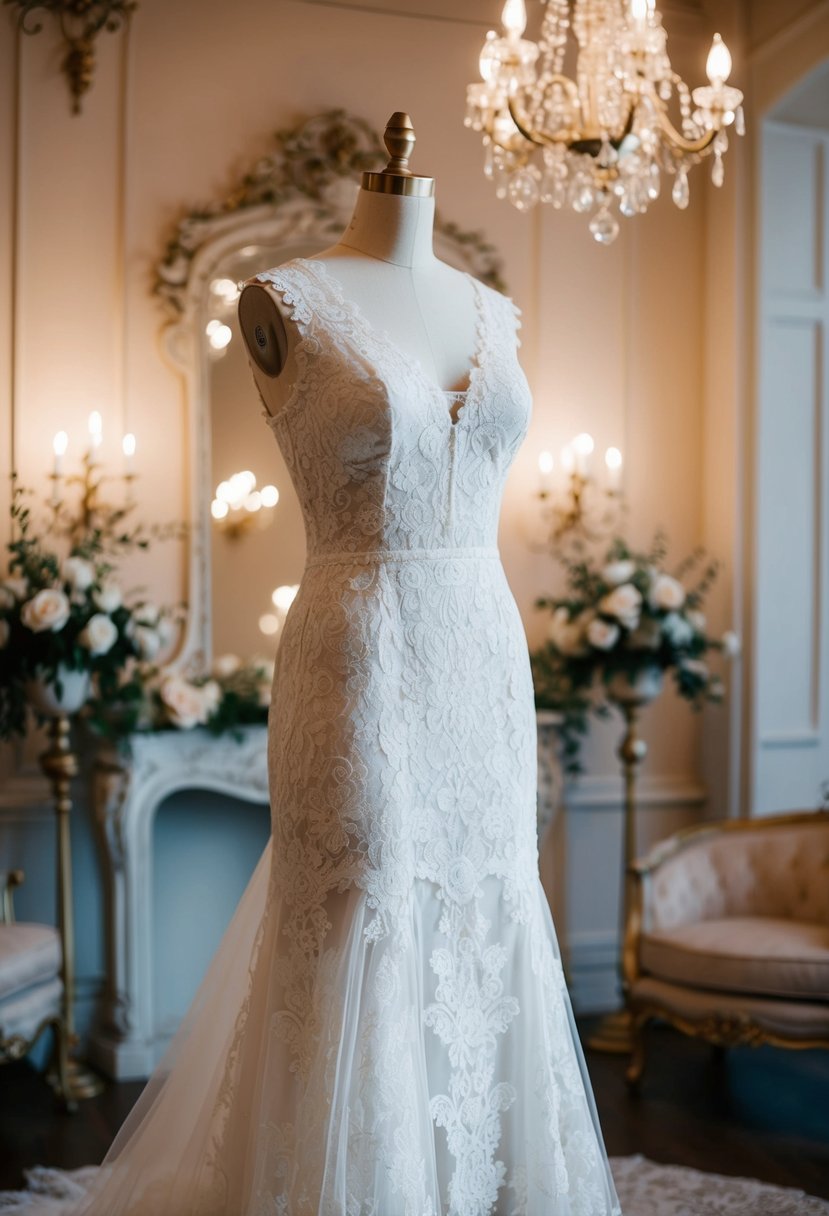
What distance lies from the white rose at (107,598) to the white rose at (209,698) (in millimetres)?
376

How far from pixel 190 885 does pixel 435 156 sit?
2613 mm

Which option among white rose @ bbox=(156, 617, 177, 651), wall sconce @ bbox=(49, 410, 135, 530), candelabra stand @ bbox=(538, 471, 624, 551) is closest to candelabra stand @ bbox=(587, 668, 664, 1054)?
candelabra stand @ bbox=(538, 471, 624, 551)

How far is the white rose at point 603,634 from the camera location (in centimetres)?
382

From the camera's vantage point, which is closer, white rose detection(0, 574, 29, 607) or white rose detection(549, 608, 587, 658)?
white rose detection(0, 574, 29, 607)

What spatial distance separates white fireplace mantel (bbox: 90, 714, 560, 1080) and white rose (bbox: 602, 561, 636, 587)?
127cm

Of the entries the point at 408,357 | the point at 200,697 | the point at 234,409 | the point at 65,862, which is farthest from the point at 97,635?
the point at 408,357

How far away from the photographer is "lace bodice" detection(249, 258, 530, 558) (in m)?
1.92

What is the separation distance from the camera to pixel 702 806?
14.8 feet

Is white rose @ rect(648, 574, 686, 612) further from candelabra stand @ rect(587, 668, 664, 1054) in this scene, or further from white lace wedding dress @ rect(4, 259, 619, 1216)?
white lace wedding dress @ rect(4, 259, 619, 1216)

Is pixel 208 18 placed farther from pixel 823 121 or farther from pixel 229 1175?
pixel 229 1175

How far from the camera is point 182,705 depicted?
361cm

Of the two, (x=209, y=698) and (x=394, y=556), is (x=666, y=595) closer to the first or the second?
(x=209, y=698)

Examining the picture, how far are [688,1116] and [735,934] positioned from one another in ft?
1.63

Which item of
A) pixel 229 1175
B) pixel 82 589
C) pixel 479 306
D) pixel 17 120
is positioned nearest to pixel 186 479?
pixel 82 589
